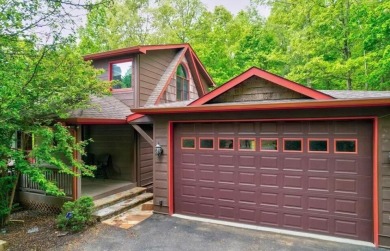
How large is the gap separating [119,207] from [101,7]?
4931 millimetres

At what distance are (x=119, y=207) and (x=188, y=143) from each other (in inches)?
103

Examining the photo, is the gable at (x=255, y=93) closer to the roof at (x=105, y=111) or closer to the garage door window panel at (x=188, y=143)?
the garage door window panel at (x=188, y=143)

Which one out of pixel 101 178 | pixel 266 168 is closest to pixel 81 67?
pixel 101 178

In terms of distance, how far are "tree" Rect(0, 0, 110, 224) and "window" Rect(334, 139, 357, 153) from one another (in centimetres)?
567

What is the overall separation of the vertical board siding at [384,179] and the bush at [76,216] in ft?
19.8

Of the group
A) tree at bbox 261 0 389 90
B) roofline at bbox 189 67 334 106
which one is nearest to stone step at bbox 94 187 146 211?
roofline at bbox 189 67 334 106

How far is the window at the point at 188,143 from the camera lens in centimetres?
617

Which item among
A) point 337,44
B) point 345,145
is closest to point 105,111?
point 345,145

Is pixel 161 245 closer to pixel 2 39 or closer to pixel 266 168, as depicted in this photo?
pixel 266 168

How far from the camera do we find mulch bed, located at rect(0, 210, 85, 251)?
4.67 metres

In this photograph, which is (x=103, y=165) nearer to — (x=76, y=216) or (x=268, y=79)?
(x=76, y=216)

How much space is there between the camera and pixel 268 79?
5.52m

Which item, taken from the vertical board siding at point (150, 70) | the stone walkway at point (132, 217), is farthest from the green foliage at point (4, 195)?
the vertical board siding at point (150, 70)

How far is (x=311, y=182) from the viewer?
4.97m
